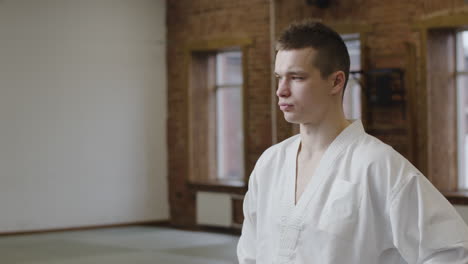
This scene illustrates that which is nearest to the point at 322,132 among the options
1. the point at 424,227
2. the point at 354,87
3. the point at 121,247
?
the point at 424,227

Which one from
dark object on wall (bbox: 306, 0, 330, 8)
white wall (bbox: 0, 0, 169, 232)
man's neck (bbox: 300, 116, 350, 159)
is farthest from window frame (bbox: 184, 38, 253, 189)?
man's neck (bbox: 300, 116, 350, 159)

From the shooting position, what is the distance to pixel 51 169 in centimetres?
880

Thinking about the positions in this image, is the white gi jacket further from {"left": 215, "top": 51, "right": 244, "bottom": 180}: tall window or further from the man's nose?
{"left": 215, "top": 51, "right": 244, "bottom": 180}: tall window

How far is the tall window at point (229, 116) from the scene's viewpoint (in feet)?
29.8

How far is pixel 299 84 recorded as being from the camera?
63.0 inches

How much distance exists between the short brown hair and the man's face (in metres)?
0.01

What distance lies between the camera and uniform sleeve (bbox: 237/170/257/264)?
1836 mm

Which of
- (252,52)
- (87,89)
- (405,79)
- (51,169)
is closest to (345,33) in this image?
(405,79)

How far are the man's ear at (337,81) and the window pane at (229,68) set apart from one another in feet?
24.1

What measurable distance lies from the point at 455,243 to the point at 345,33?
6.21 meters

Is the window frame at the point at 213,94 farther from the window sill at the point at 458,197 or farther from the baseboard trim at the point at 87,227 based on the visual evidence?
the window sill at the point at 458,197

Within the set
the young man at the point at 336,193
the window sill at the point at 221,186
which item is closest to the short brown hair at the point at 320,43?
the young man at the point at 336,193

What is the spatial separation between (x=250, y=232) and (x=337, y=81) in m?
0.52

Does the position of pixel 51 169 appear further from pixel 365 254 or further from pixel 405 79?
pixel 365 254
